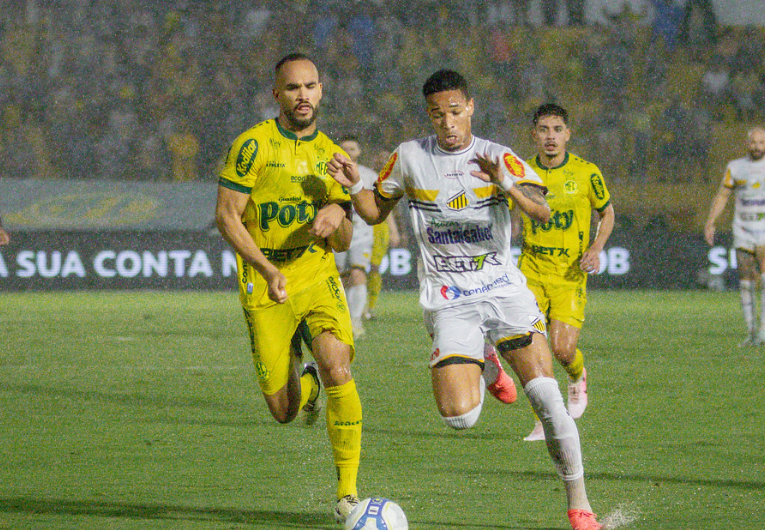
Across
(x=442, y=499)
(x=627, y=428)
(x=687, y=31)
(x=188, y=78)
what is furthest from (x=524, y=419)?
(x=687, y=31)

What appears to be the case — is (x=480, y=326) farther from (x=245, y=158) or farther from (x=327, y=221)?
(x=245, y=158)

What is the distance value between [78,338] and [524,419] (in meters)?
6.43

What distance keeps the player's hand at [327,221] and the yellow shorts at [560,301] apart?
91.5 inches

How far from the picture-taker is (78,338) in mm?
12188

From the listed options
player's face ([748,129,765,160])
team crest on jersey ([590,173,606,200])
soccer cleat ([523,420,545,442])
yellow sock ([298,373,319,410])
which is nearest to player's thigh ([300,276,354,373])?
yellow sock ([298,373,319,410])

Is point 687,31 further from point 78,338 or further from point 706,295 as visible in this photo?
point 78,338

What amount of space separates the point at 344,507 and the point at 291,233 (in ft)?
4.09

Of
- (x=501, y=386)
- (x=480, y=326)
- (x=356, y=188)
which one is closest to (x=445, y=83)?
(x=356, y=188)

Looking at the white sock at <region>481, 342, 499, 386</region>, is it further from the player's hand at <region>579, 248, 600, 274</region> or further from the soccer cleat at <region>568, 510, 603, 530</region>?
the soccer cleat at <region>568, 510, 603, 530</region>

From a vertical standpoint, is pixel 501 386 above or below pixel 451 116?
below

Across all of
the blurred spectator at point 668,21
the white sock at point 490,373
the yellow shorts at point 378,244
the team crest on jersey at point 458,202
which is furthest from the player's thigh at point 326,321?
the blurred spectator at point 668,21

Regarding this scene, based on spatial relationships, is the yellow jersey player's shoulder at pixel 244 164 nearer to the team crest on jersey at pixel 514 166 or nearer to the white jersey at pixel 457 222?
the white jersey at pixel 457 222

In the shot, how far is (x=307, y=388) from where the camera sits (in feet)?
18.0

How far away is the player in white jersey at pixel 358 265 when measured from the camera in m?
12.1
